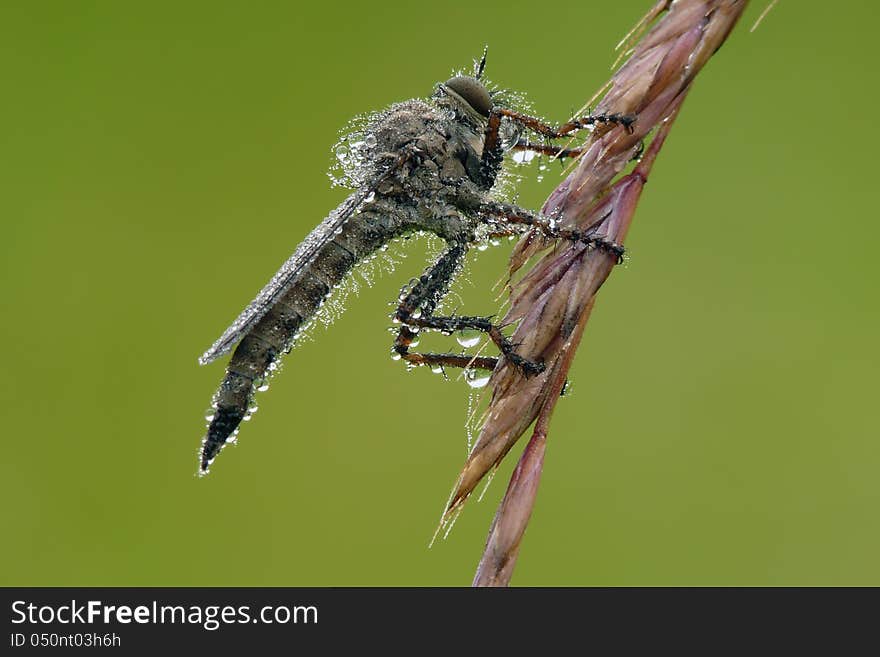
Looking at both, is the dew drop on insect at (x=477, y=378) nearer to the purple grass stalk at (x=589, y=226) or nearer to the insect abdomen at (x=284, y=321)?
the purple grass stalk at (x=589, y=226)

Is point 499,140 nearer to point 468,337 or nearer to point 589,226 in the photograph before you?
point 468,337

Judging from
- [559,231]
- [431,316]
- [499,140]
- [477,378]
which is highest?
[499,140]

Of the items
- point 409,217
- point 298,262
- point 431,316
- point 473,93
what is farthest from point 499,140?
point 298,262

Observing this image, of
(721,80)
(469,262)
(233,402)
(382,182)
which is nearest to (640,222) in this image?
(721,80)

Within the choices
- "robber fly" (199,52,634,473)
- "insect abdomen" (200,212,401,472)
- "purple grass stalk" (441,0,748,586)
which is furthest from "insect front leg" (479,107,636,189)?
"purple grass stalk" (441,0,748,586)

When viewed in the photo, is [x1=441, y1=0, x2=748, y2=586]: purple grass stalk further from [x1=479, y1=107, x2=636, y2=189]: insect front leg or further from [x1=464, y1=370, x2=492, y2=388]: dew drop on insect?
[x1=479, y1=107, x2=636, y2=189]: insect front leg

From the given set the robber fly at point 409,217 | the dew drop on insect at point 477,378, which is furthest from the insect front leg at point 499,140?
the dew drop on insect at point 477,378
